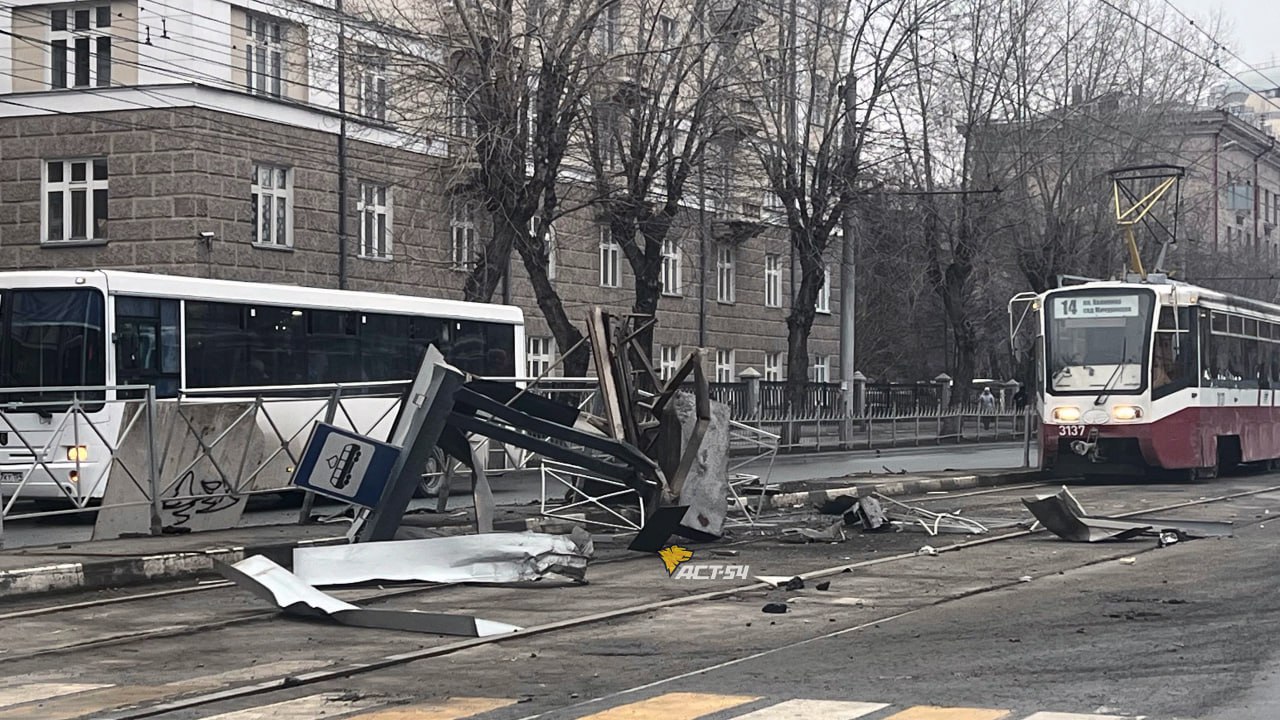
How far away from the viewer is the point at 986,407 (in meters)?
46.5

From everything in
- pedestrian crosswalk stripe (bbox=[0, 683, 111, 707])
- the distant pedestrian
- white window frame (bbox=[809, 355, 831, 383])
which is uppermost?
white window frame (bbox=[809, 355, 831, 383])

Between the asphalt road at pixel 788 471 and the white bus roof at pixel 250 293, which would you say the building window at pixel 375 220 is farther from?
the white bus roof at pixel 250 293

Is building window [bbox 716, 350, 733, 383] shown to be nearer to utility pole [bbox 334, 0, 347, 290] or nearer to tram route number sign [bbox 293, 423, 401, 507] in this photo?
utility pole [bbox 334, 0, 347, 290]

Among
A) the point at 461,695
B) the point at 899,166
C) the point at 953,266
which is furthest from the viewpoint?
the point at 953,266

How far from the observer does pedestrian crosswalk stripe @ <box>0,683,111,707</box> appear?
7680 millimetres

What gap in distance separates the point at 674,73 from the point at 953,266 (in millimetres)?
18383

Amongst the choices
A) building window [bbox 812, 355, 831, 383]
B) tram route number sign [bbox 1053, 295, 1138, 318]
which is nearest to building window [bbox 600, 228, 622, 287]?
building window [bbox 812, 355, 831, 383]

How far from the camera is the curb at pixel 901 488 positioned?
797 inches

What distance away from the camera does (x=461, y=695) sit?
7.61 metres

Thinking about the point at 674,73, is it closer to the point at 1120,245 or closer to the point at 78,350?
the point at 78,350

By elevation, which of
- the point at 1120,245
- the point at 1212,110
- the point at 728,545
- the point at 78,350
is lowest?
the point at 728,545

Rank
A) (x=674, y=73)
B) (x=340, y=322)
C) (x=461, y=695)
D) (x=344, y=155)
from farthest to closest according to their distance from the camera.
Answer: (x=344, y=155) < (x=674, y=73) < (x=340, y=322) < (x=461, y=695)

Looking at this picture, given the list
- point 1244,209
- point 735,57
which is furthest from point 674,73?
point 1244,209

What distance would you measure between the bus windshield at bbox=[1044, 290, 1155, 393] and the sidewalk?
337 inches
